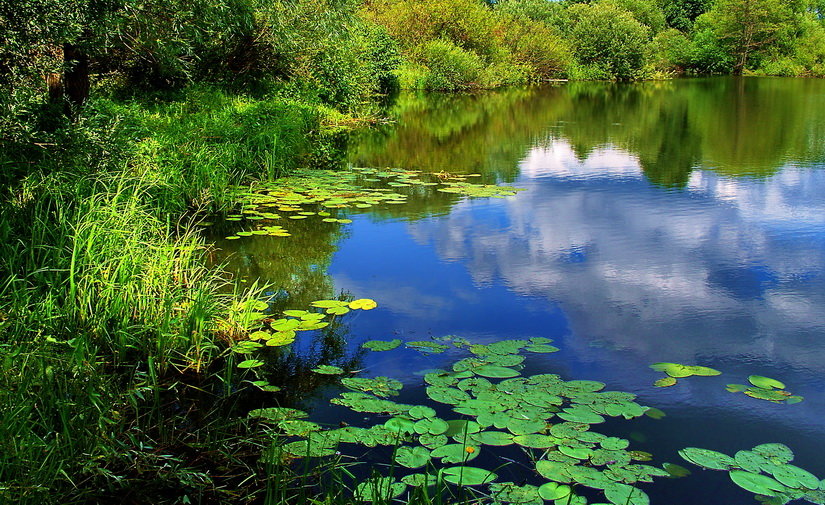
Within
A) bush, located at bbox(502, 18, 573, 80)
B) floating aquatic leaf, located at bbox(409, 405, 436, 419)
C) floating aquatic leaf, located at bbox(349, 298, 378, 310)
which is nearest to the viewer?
floating aquatic leaf, located at bbox(409, 405, 436, 419)

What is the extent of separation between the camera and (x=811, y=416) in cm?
383

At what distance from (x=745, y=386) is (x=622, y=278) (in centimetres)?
216

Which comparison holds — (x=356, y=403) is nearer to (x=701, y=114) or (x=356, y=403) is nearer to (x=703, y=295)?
(x=703, y=295)

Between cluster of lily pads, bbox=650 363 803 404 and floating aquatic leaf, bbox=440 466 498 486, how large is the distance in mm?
1614

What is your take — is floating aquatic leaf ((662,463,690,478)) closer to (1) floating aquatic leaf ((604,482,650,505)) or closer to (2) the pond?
(2) the pond

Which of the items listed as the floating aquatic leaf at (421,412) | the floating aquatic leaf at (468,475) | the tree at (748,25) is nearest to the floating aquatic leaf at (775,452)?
the floating aquatic leaf at (468,475)

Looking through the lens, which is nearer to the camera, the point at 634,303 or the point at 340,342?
the point at 340,342

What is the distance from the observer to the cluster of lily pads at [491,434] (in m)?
3.04

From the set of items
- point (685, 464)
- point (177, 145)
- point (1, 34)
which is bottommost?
point (685, 464)

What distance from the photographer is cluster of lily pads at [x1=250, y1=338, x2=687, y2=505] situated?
9.98ft

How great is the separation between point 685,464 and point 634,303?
7.98 feet

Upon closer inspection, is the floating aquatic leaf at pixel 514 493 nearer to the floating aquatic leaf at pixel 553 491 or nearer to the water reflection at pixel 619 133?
the floating aquatic leaf at pixel 553 491

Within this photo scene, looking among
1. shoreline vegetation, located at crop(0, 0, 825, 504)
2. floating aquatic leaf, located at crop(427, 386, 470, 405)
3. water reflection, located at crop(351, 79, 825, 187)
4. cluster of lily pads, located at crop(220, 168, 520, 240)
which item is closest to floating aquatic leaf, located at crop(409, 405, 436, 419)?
floating aquatic leaf, located at crop(427, 386, 470, 405)

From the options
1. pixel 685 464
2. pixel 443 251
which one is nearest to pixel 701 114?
pixel 443 251
